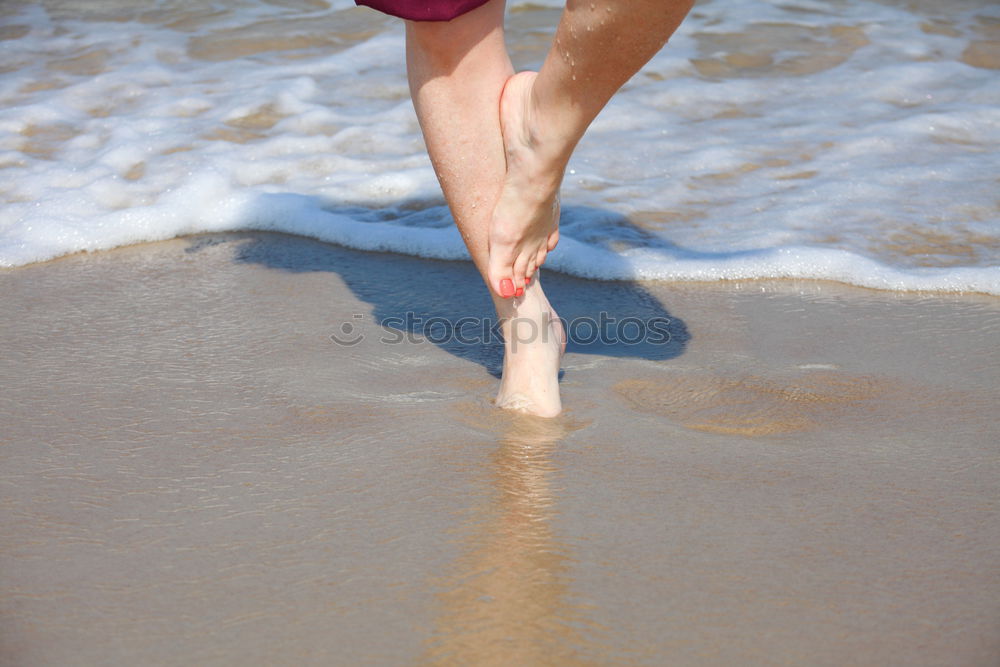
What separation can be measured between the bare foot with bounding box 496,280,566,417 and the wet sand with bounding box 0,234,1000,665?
0.05 m

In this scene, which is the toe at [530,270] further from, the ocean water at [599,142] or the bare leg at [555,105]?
the ocean water at [599,142]

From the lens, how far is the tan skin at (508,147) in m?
1.50

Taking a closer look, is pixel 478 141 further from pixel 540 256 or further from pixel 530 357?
pixel 530 357

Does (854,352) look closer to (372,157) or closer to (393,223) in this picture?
(393,223)

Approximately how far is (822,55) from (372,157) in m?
2.13

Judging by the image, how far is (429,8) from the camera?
Result: 4.91 feet

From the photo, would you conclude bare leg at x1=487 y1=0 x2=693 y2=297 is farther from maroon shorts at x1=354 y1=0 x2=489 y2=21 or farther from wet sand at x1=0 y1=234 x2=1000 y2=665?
wet sand at x1=0 y1=234 x2=1000 y2=665

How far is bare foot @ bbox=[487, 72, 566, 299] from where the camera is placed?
1.56 m

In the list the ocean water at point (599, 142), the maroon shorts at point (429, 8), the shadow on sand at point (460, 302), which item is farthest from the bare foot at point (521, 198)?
the ocean water at point (599, 142)

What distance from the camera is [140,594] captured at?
1.15 metres

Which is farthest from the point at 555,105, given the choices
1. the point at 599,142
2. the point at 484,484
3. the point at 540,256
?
the point at 599,142

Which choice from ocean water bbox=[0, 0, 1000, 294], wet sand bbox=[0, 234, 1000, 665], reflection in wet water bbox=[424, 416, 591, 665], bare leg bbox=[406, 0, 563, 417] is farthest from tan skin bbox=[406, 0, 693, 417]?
ocean water bbox=[0, 0, 1000, 294]

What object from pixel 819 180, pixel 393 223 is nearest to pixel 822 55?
pixel 819 180

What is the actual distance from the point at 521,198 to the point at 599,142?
1837 mm
